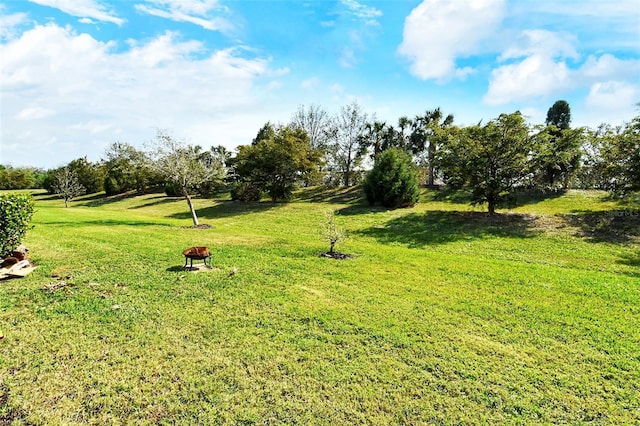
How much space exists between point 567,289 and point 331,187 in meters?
30.2

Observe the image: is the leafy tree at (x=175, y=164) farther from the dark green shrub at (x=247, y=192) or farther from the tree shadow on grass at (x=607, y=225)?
the tree shadow on grass at (x=607, y=225)

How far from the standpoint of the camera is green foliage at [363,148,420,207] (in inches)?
964

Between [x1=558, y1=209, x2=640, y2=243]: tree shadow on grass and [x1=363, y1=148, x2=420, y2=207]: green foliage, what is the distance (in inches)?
379

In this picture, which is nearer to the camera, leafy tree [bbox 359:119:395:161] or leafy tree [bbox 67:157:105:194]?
leafy tree [bbox 359:119:395:161]

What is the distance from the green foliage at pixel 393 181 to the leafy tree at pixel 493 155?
5107mm

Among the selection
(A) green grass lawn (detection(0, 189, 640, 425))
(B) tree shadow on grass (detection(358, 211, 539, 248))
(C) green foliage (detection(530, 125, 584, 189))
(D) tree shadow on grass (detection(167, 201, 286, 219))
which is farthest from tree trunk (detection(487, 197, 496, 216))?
(D) tree shadow on grass (detection(167, 201, 286, 219))

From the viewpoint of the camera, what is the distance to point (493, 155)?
1903 cm

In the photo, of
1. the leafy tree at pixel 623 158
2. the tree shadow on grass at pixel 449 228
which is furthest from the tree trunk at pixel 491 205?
the leafy tree at pixel 623 158

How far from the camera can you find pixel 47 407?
3.97 m

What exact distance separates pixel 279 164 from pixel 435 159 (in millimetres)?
13872

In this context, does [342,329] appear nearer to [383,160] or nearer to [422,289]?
[422,289]

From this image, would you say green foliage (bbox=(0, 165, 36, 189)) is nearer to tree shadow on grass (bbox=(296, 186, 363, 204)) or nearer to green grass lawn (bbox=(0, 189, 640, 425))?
tree shadow on grass (bbox=(296, 186, 363, 204))

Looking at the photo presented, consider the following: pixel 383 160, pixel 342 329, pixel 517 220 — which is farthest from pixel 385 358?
pixel 383 160

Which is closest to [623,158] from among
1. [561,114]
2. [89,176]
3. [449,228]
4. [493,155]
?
[493,155]
